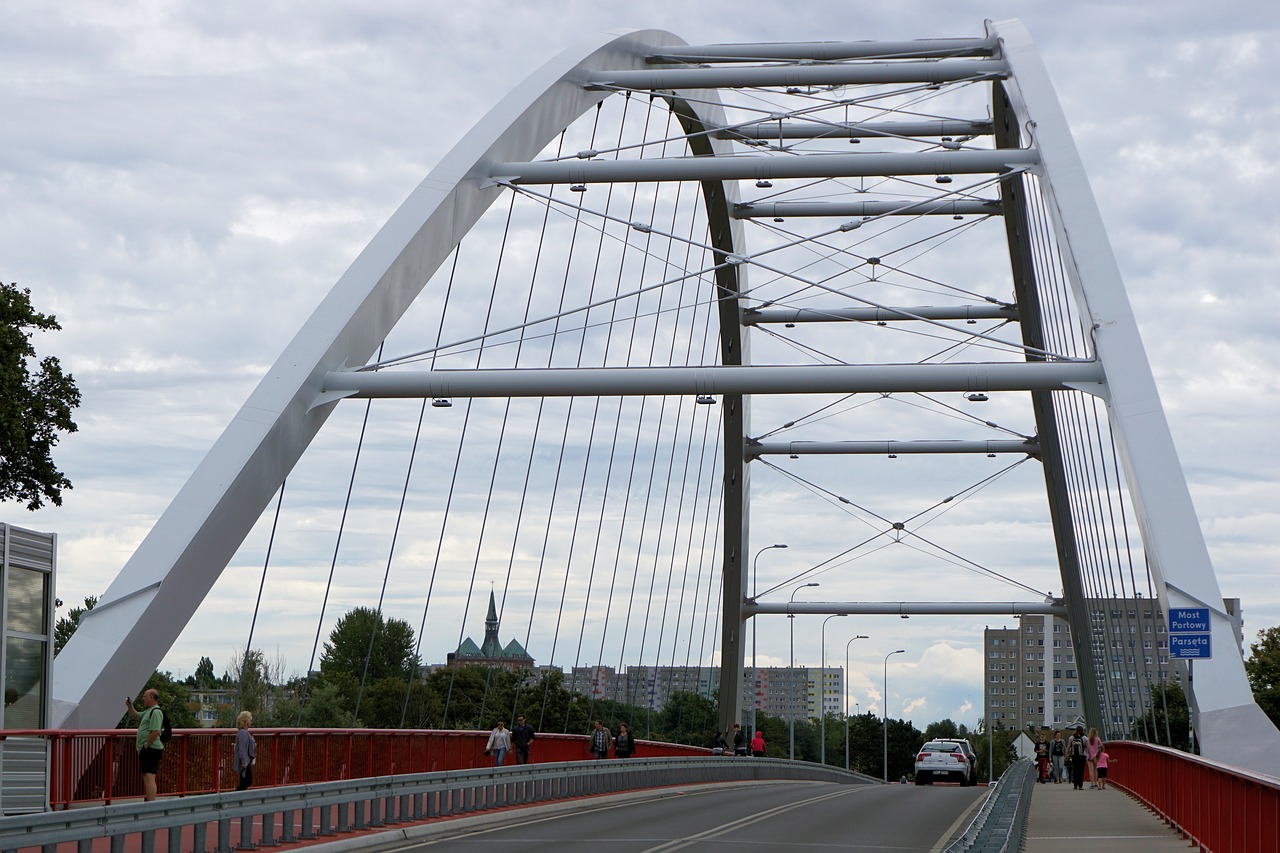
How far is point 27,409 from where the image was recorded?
3600cm

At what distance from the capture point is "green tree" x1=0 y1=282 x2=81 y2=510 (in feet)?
116

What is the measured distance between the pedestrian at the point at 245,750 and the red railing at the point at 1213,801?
9.50 meters

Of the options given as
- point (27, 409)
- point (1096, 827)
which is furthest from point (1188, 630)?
point (27, 409)

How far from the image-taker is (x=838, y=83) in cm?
2906

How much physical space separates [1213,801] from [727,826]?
7805 millimetres

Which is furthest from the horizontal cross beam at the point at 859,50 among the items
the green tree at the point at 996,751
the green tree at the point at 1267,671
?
the green tree at the point at 996,751

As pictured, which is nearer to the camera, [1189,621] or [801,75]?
[1189,621]

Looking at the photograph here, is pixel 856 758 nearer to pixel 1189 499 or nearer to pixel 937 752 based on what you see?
pixel 937 752

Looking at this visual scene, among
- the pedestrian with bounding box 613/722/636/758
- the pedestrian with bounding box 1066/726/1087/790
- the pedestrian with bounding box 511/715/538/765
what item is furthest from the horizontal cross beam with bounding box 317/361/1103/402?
the pedestrian with bounding box 1066/726/1087/790

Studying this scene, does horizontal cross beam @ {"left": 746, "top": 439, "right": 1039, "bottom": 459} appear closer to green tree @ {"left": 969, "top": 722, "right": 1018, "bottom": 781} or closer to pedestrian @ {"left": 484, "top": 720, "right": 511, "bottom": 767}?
pedestrian @ {"left": 484, "top": 720, "right": 511, "bottom": 767}

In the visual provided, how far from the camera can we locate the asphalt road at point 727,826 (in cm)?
1723

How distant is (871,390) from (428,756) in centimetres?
842

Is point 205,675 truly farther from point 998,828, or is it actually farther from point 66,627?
point 998,828

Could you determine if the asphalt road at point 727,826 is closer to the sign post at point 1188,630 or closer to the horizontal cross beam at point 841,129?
the sign post at point 1188,630
